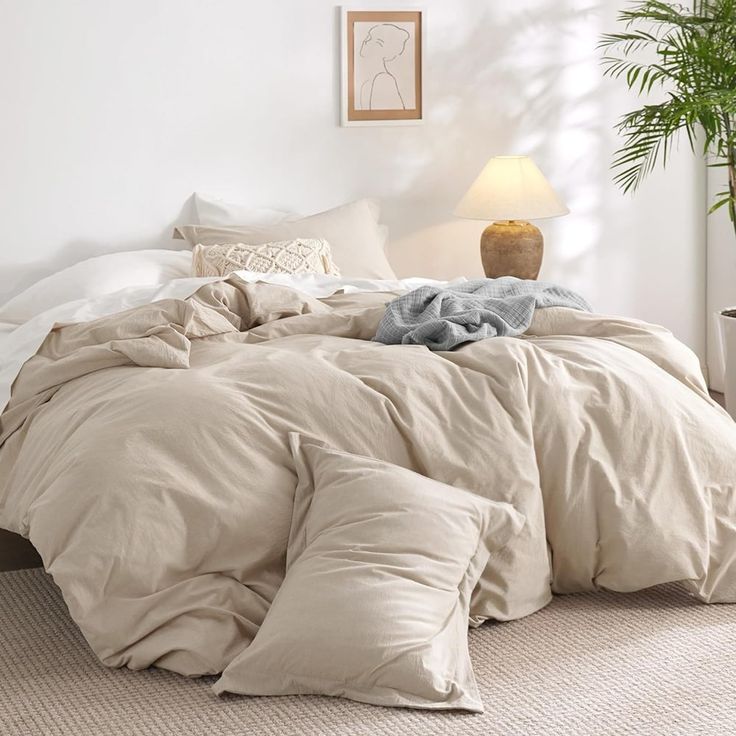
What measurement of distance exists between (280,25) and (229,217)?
86 centimetres

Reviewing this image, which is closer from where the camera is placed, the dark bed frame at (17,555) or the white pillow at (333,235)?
the dark bed frame at (17,555)

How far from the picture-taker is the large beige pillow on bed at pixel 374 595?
2.12 metres

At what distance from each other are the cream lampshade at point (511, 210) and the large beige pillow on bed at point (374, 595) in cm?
246

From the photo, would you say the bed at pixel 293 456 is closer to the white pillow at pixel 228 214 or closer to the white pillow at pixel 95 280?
the white pillow at pixel 95 280

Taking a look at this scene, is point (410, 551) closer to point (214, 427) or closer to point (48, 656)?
point (214, 427)

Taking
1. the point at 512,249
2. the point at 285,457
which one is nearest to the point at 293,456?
the point at 285,457

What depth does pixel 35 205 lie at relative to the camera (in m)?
4.61

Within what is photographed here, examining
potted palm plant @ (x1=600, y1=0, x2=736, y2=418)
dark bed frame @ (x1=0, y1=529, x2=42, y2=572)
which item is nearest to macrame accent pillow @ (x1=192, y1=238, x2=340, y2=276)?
dark bed frame @ (x1=0, y1=529, x2=42, y2=572)

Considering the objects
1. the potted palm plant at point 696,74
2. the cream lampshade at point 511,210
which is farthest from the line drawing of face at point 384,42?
the potted palm plant at point 696,74

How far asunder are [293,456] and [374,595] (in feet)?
1.44

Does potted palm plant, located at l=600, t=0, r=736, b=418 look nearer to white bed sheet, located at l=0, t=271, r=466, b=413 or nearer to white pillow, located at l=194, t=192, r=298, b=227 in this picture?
white bed sheet, located at l=0, t=271, r=466, b=413

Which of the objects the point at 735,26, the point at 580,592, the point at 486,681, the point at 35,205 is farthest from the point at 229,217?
the point at 486,681

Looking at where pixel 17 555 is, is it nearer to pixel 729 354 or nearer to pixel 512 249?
pixel 512 249

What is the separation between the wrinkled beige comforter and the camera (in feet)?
7.63
